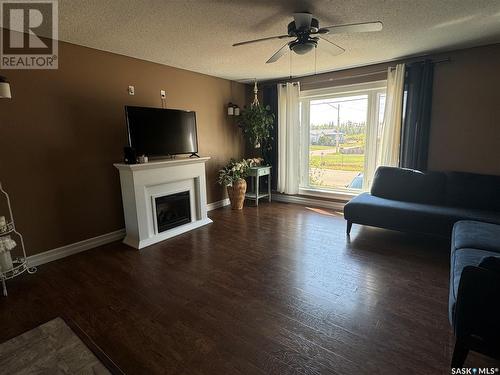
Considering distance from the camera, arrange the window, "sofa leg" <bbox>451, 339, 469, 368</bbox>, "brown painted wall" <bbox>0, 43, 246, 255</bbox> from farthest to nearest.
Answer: the window, "brown painted wall" <bbox>0, 43, 246, 255</bbox>, "sofa leg" <bbox>451, 339, 469, 368</bbox>

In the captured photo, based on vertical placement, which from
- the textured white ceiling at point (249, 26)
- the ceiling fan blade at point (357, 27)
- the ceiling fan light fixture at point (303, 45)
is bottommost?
the ceiling fan light fixture at point (303, 45)

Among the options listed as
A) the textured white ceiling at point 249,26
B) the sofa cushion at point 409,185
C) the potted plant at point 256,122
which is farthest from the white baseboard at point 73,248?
the sofa cushion at point 409,185

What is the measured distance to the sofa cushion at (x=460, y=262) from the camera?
1.56 metres

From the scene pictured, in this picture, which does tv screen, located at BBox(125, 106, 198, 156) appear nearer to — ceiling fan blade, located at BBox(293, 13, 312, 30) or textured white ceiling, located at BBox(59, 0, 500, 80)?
textured white ceiling, located at BBox(59, 0, 500, 80)

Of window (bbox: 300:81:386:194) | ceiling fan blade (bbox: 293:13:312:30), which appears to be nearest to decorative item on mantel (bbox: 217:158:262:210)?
window (bbox: 300:81:386:194)

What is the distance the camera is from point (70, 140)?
2.94 metres

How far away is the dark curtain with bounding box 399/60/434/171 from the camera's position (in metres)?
3.51

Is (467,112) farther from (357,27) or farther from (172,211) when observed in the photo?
(172,211)

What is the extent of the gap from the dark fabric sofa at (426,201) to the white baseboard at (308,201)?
996 millimetres

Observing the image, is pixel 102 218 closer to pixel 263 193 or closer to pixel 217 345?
pixel 217 345

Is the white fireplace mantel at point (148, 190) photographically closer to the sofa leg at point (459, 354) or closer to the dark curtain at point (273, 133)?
the dark curtain at point (273, 133)

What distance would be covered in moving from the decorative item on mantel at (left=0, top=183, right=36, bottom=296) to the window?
423cm

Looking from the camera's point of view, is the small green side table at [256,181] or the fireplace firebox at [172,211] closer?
the fireplace firebox at [172,211]

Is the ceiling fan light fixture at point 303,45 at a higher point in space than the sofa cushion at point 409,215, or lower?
higher
